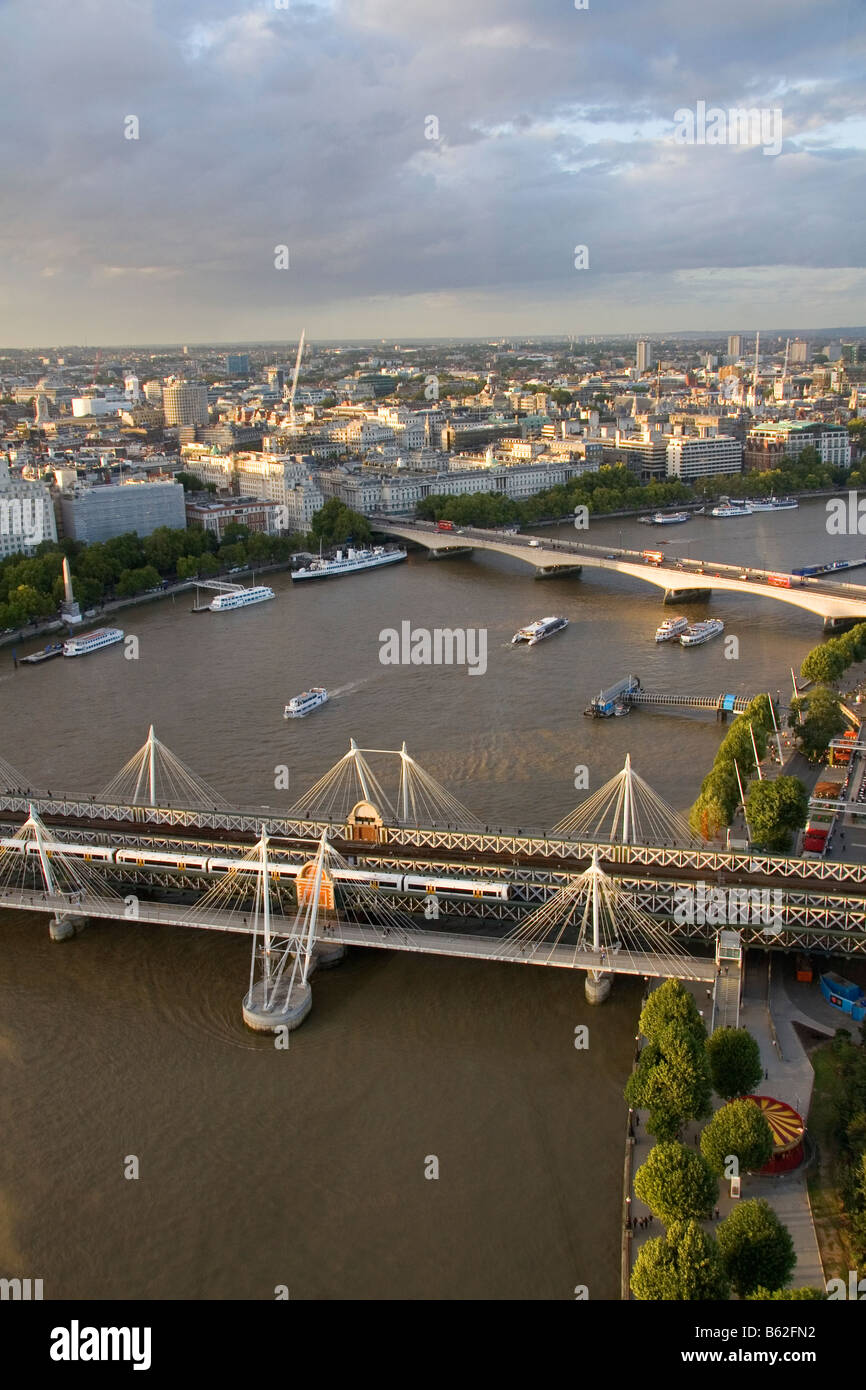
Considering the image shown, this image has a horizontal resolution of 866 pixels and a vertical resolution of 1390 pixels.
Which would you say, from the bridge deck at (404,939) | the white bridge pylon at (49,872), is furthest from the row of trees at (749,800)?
the white bridge pylon at (49,872)

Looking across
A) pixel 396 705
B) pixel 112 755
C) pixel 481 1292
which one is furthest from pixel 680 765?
pixel 481 1292

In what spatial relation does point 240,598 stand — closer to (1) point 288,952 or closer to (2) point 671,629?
(2) point 671,629

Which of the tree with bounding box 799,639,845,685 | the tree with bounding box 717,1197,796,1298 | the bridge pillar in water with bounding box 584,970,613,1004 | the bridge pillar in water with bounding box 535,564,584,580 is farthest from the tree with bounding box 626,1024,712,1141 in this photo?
the bridge pillar in water with bounding box 535,564,584,580

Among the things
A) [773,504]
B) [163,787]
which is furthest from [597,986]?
[773,504]

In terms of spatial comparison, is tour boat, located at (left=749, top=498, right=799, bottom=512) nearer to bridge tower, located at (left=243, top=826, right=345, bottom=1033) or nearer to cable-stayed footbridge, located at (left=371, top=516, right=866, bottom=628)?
cable-stayed footbridge, located at (left=371, top=516, right=866, bottom=628)

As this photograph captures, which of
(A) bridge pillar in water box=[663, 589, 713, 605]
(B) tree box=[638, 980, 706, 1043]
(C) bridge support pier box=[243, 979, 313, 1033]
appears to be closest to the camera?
(B) tree box=[638, 980, 706, 1043]

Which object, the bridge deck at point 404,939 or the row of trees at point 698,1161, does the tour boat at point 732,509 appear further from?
the row of trees at point 698,1161
